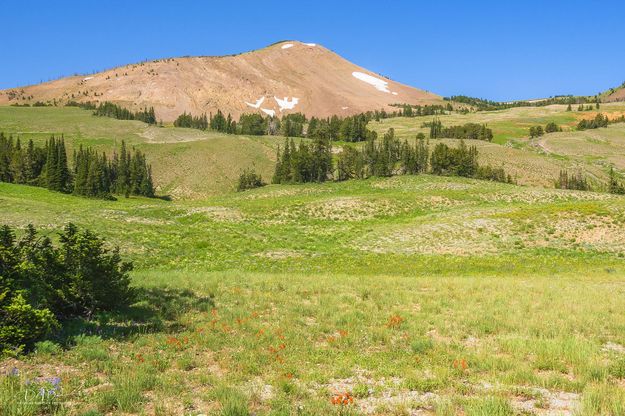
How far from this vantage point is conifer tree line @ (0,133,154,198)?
286ft

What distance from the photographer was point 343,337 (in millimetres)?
13695

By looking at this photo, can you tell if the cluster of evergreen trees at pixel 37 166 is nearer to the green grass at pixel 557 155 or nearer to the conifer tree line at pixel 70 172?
the conifer tree line at pixel 70 172

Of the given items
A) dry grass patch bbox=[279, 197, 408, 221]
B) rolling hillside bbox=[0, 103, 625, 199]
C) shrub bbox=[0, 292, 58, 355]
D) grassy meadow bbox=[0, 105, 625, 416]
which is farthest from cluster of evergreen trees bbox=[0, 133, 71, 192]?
shrub bbox=[0, 292, 58, 355]

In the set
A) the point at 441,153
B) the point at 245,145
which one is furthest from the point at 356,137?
the point at 441,153

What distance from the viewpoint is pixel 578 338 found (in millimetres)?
13141

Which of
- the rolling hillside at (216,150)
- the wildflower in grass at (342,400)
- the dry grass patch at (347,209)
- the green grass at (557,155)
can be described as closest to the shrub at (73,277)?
the wildflower in grass at (342,400)

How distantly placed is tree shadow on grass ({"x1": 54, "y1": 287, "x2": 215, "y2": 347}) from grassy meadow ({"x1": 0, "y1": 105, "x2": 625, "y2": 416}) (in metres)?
0.09

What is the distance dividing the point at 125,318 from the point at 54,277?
8.94ft

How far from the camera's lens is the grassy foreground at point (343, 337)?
28.7 ft

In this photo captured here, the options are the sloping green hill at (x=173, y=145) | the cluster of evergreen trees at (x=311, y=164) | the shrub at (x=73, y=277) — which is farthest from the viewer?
the sloping green hill at (x=173, y=145)

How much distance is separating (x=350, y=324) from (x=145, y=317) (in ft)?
24.8

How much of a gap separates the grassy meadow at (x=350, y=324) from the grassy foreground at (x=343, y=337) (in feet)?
0.20

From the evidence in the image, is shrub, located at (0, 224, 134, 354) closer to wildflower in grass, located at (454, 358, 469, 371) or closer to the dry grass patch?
wildflower in grass, located at (454, 358, 469, 371)

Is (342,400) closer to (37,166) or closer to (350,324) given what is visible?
(350,324)
